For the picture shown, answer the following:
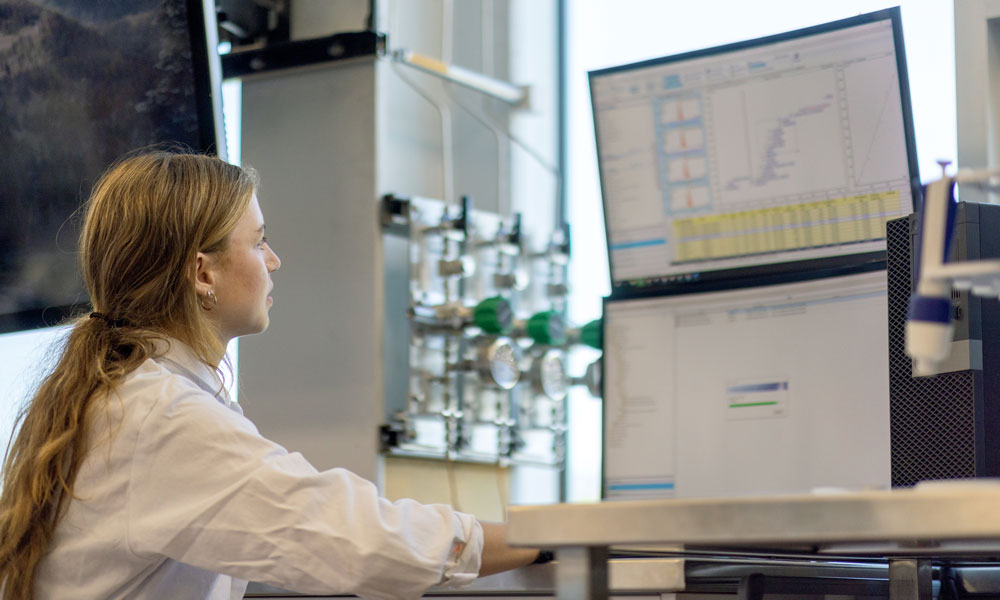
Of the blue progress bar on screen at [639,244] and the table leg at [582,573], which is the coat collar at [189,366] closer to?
the table leg at [582,573]

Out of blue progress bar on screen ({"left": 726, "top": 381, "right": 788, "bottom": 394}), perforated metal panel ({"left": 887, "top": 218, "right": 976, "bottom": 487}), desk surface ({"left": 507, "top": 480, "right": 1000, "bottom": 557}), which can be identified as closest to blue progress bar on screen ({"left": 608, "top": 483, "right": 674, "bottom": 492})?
blue progress bar on screen ({"left": 726, "top": 381, "right": 788, "bottom": 394})

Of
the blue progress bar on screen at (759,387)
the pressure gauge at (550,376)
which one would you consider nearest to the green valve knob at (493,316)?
the pressure gauge at (550,376)

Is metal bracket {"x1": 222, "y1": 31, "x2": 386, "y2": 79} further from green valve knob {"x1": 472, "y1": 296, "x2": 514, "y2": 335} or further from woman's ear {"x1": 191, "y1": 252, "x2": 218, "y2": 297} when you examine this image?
woman's ear {"x1": 191, "y1": 252, "x2": 218, "y2": 297}

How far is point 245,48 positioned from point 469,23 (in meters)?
0.51

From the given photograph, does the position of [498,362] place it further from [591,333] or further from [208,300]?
[208,300]

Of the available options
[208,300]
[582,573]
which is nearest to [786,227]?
[208,300]

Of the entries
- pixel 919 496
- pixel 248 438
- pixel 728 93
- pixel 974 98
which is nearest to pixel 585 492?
pixel 728 93

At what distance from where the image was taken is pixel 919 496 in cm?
63

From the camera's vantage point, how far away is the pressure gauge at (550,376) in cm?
251

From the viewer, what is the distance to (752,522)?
0.68 meters

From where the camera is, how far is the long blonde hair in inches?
48.9

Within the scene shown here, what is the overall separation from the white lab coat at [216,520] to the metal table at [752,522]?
0.33 meters

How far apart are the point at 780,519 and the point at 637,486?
1.28m

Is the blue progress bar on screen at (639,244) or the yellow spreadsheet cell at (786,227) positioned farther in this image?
the blue progress bar on screen at (639,244)
